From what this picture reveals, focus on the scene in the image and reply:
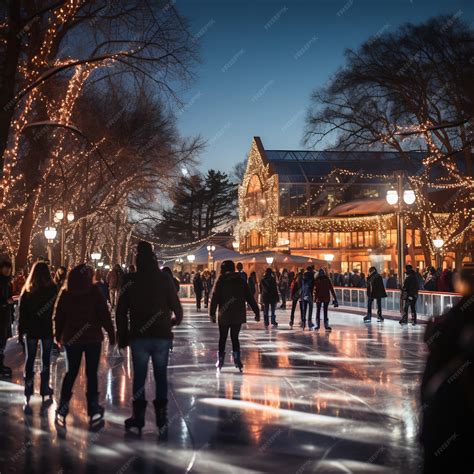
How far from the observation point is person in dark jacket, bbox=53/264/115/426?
784 cm

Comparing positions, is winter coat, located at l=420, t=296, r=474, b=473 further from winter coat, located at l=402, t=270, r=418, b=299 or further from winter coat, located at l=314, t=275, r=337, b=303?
winter coat, located at l=402, t=270, r=418, b=299

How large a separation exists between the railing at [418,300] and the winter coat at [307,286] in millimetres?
3626

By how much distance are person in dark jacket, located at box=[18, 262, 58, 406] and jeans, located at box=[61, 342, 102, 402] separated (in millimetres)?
1143

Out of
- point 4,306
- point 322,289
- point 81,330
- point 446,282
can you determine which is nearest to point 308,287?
point 322,289

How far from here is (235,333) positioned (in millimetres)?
11523

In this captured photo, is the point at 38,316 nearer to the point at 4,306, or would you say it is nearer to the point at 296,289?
the point at 4,306

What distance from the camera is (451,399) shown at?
110 inches

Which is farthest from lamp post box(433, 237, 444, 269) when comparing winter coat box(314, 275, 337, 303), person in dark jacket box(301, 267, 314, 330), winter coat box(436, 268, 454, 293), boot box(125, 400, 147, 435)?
boot box(125, 400, 147, 435)

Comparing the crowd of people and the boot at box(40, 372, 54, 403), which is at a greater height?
the crowd of people

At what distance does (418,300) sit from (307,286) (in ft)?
19.7

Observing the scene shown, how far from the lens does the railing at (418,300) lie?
22359 millimetres

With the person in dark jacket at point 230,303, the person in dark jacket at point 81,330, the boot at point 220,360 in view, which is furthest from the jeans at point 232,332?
the person in dark jacket at point 81,330

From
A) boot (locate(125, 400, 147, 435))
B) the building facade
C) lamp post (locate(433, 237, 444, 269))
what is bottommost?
boot (locate(125, 400, 147, 435))

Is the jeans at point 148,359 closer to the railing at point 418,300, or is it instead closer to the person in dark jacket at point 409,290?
the railing at point 418,300
